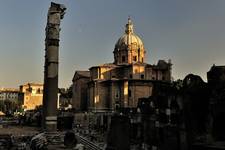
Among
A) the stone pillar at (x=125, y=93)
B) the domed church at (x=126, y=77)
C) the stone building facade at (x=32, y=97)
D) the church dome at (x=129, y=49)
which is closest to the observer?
the stone pillar at (x=125, y=93)

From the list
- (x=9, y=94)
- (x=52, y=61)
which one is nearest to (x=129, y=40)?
(x=52, y=61)

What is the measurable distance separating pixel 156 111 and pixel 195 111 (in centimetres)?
608

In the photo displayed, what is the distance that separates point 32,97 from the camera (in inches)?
3971

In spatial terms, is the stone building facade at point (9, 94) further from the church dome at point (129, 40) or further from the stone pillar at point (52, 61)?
the stone pillar at point (52, 61)

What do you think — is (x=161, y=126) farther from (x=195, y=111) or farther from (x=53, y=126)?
(x=53, y=126)

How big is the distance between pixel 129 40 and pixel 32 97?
5122cm

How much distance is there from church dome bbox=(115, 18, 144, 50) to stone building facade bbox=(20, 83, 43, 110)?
150 ft

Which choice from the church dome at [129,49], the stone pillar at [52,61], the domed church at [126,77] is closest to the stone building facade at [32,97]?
the domed church at [126,77]

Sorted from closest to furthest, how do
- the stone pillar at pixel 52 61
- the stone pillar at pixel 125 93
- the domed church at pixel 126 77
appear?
the stone pillar at pixel 52 61, the stone pillar at pixel 125 93, the domed church at pixel 126 77

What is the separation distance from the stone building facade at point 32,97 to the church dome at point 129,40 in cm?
4559

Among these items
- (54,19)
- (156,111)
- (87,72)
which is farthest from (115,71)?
(54,19)

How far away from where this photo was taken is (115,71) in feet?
185

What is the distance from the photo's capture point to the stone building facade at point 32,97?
3905 inches

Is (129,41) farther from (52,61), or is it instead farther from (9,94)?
(9,94)
